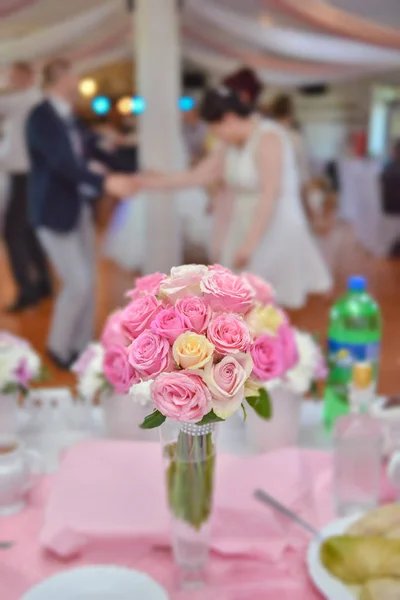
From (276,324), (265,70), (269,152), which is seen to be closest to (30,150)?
(269,152)

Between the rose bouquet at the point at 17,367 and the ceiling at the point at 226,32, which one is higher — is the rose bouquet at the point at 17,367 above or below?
below

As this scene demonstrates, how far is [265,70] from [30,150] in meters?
2.57

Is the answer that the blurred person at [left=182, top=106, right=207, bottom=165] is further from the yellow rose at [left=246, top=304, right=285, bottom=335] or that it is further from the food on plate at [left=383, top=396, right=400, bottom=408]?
the yellow rose at [left=246, top=304, right=285, bottom=335]

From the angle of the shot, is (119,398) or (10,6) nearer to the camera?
(119,398)

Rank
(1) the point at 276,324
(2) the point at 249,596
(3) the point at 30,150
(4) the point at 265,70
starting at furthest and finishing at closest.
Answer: (4) the point at 265,70, (3) the point at 30,150, (1) the point at 276,324, (2) the point at 249,596

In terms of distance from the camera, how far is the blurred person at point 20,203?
3.27m

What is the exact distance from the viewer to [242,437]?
1.04 metres

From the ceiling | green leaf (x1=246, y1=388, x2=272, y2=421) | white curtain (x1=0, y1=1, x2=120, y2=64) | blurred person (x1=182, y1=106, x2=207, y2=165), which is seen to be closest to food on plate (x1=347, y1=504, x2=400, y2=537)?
green leaf (x1=246, y1=388, x2=272, y2=421)

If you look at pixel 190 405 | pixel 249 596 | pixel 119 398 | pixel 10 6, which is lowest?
pixel 249 596

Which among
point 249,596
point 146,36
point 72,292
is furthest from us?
point 146,36

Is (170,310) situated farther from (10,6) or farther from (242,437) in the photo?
(10,6)

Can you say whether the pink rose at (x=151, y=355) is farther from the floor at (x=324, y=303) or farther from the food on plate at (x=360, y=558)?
the floor at (x=324, y=303)

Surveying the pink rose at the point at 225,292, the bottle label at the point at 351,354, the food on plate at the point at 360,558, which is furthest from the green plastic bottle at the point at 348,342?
the pink rose at the point at 225,292

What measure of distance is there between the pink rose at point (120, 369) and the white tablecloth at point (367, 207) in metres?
4.69
